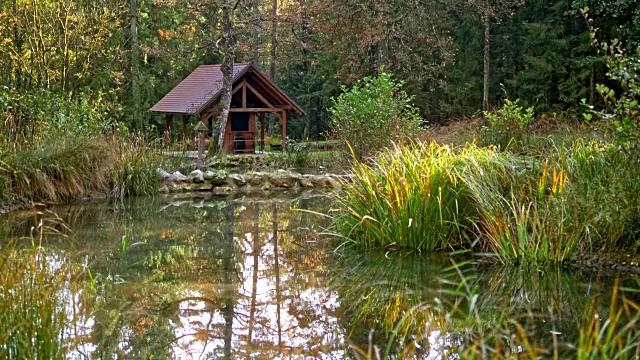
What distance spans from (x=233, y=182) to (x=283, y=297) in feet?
27.6

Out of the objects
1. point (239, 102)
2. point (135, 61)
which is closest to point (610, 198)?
point (239, 102)

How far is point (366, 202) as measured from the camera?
23.1 ft

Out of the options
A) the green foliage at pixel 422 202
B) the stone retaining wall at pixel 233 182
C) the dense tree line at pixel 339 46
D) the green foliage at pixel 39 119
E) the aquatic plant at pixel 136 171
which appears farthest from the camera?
the dense tree line at pixel 339 46

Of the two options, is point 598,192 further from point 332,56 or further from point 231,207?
point 332,56

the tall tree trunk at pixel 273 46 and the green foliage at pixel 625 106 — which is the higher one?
Answer: the tall tree trunk at pixel 273 46

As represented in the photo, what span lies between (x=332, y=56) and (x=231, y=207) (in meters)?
24.1

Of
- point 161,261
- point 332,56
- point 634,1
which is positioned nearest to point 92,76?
point 332,56

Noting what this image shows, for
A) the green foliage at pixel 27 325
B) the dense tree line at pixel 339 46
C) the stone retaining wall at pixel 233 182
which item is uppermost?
the dense tree line at pixel 339 46

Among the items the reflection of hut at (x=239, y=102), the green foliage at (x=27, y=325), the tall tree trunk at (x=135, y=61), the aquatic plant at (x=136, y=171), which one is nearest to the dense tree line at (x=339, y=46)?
the tall tree trunk at (x=135, y=61)

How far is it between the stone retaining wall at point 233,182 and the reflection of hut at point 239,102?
9356 millimetres

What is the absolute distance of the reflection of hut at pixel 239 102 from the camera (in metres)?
23.4

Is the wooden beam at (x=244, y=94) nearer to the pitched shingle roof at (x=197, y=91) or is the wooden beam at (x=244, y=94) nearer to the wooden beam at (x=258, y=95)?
the wooden beam at (x=258, y=95)

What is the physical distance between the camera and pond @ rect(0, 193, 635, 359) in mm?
4113

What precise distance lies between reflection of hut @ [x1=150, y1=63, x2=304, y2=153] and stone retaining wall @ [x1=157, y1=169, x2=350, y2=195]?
9356 millimetres
